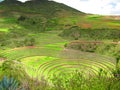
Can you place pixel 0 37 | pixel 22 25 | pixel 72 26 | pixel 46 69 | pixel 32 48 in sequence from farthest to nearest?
pixel 22 25, pixel 72 26, pixel 0 37, pixel 32 48, pixel 46 69

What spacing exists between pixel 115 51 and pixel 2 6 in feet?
173

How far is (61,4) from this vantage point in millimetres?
107438

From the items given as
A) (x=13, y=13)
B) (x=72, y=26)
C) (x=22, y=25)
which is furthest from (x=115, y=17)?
(x=13, y=13)

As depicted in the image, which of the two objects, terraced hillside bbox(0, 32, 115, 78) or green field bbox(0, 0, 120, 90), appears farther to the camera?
terraced hillside bbox(0, 32, 115, 78)

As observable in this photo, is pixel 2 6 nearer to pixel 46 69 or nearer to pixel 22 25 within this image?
pixel 22 25

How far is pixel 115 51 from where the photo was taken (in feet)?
172

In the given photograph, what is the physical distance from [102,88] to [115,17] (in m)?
68.6

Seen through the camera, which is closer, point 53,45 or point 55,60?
point 55,60

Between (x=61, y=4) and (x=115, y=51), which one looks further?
(x=61, y=4)

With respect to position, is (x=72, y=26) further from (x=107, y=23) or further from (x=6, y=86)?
(x=6, y=86)

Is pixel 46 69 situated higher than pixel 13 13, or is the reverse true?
pixel 13 13

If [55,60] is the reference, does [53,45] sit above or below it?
above

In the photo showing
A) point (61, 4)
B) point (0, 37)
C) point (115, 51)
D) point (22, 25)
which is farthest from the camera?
point (61, 4)

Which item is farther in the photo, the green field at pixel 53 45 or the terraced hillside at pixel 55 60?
the terraced hillside at pixel 55 60
